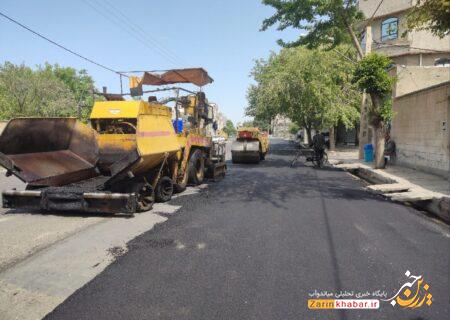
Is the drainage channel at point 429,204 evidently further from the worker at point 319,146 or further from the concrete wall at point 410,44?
the concrete wall at point 410,44

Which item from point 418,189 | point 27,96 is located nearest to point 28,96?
point 27,96

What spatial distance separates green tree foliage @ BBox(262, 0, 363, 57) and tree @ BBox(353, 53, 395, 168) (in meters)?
1.91

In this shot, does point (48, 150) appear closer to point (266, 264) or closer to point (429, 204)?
point (266, 264)

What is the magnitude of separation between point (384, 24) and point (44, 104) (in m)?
36.8

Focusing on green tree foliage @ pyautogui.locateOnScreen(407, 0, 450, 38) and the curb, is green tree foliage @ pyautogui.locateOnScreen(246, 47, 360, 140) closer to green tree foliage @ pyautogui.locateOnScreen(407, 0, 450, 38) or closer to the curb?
the curb

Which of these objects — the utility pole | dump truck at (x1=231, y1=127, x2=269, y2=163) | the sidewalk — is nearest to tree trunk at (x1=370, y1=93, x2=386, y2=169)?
the sidewalk

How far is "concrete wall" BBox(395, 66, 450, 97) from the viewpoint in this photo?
18109 millimetres

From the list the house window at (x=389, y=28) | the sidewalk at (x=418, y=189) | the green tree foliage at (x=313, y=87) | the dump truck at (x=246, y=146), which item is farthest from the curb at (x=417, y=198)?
the house window at (x=389, y=28)

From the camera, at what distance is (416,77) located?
60.5 ft

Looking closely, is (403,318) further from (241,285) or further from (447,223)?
(447,223)

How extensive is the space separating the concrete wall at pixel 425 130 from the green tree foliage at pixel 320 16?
330 cm

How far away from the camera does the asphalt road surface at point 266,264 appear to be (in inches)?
134

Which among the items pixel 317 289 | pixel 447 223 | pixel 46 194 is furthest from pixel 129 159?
pixel 447 223

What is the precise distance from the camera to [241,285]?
386 cm
